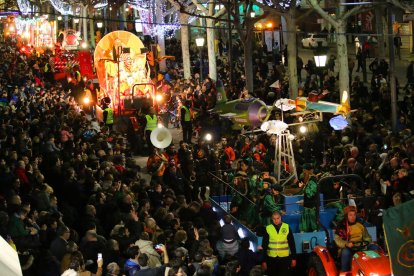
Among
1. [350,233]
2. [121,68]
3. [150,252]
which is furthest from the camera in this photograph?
[121,68]

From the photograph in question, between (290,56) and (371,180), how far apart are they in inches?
497

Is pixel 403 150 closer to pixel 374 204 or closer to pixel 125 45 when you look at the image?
pixel 374 204

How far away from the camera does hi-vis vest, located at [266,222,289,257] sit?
40.7 ft

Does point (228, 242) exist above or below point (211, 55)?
below

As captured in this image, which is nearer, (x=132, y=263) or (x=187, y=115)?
(x=132, y=263)

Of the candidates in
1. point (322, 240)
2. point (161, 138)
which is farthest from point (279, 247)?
point (161, 138)

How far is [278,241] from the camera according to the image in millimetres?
12406

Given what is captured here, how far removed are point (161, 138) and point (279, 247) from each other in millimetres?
8457

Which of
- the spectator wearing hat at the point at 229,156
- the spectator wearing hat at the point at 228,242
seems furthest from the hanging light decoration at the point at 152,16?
the spectator wearing hat at the point at 228,242

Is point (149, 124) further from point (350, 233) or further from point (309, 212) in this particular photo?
point (350, 233)

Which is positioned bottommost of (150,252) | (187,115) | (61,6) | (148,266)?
(148,266)

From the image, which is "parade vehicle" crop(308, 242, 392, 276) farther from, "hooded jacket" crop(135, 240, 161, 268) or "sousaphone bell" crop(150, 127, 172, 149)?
"sousaphone bell" crop(150, 127, 172, 149)

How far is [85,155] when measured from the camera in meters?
18.3

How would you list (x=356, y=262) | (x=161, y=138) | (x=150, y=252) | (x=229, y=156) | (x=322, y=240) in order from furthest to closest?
(x=161, y=138), (x=229, y=156), (x=322, y=240), (x=150, y=252), (x=356, y=262)
